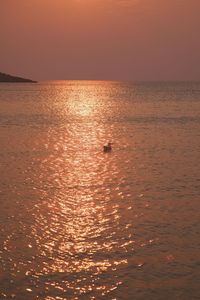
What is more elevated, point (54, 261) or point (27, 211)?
point (27, 211)

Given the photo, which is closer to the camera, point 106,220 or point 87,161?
point 106,220

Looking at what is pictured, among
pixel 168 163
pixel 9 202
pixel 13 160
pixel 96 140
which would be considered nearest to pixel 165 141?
pixel 96 140

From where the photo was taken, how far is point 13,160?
26.8 metres

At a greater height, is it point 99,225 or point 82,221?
point 82,221

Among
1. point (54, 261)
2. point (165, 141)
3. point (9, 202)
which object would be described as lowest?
point (54, 261)

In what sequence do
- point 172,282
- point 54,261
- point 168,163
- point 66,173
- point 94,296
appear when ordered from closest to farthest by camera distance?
point 94,296
point 172,282
point 54,261
point 66,173
point 168,163

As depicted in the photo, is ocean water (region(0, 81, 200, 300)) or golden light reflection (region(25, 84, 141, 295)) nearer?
ocean water (region(0, 81, 200, 300))

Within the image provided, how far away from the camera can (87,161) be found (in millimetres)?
27406

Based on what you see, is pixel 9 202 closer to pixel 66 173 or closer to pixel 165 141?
pixel 66 173

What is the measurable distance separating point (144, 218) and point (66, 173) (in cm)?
828

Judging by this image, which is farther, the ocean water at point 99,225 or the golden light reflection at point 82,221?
the golden light reflection at point 82,221

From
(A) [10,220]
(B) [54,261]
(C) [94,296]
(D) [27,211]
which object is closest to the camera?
(C) [94,296]

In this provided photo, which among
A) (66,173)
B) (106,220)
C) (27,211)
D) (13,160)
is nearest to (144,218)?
(106,220)

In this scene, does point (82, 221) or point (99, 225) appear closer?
A: point (99, 225)
